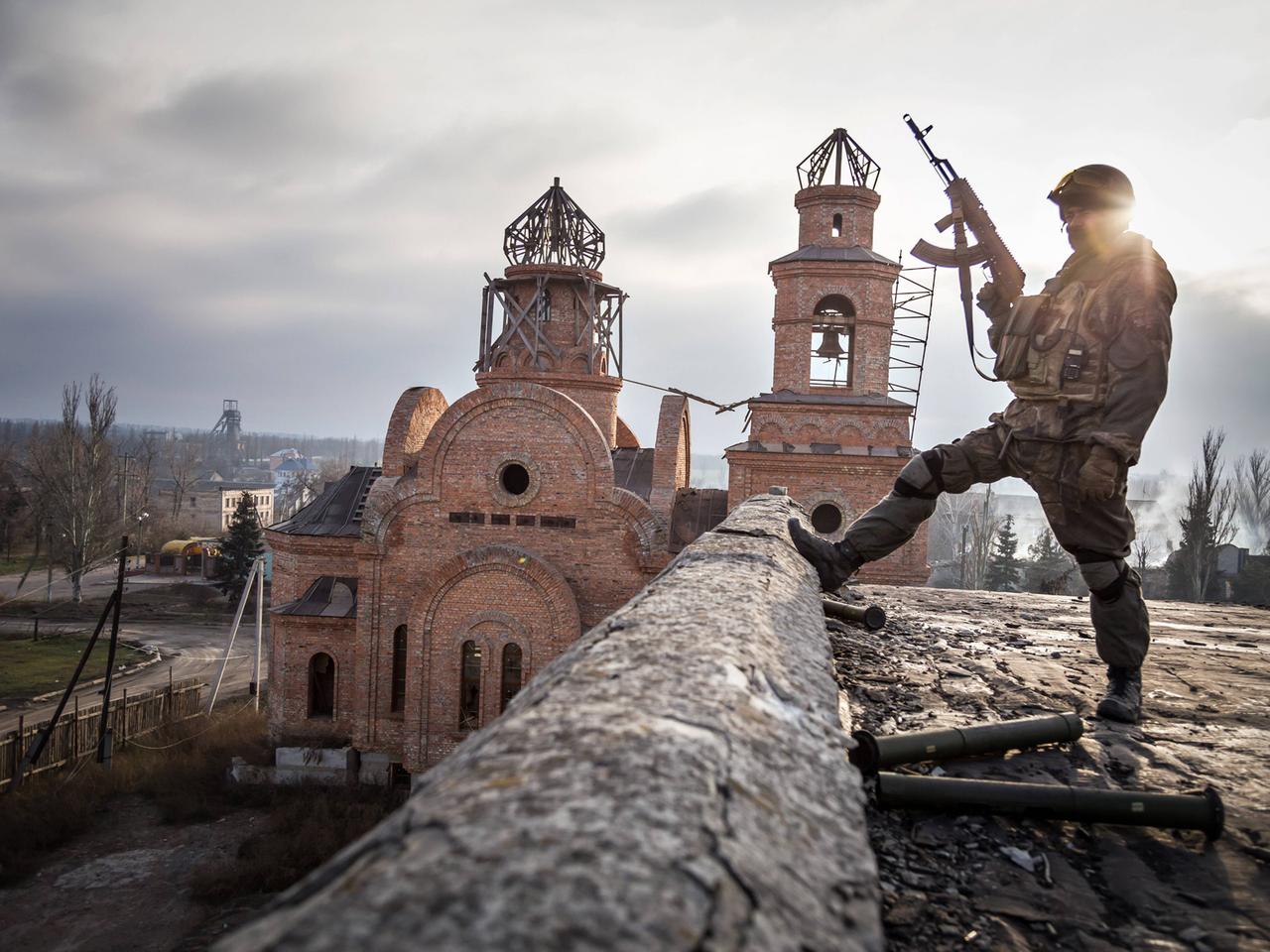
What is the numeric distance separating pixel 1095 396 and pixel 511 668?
12.0 meters

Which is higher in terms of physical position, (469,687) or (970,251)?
(970,251)

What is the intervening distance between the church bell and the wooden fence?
1658 cm

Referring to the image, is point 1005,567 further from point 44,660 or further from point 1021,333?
point 1021,333

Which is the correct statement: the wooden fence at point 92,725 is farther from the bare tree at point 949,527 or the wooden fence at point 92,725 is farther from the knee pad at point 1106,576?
the bare tree at point 949,527

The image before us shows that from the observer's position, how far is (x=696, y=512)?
50.2ft

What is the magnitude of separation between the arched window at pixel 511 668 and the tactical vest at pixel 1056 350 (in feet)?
37.6

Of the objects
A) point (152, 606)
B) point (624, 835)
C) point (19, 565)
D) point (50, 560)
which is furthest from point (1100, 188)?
point (19, 565)

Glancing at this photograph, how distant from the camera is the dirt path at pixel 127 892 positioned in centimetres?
1044

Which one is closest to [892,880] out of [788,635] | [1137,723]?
[788,635]

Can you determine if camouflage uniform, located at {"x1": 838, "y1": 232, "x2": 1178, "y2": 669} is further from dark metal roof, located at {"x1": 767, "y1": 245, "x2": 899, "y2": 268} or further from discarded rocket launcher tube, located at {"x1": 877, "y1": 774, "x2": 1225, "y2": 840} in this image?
dark metal roof, located at {"x1": 767, "y1": 245, "x2": 899, "y2": 268}

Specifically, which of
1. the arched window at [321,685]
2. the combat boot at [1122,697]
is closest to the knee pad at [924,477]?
the combat boot at [1122,697]

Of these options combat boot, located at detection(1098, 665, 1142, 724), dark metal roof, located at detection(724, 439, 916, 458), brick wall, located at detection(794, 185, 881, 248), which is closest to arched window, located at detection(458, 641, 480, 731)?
dark metal roof, located at detection(724, 439, 916, 458)

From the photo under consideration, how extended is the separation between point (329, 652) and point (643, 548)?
252 inches

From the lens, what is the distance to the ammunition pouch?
11.9ft
